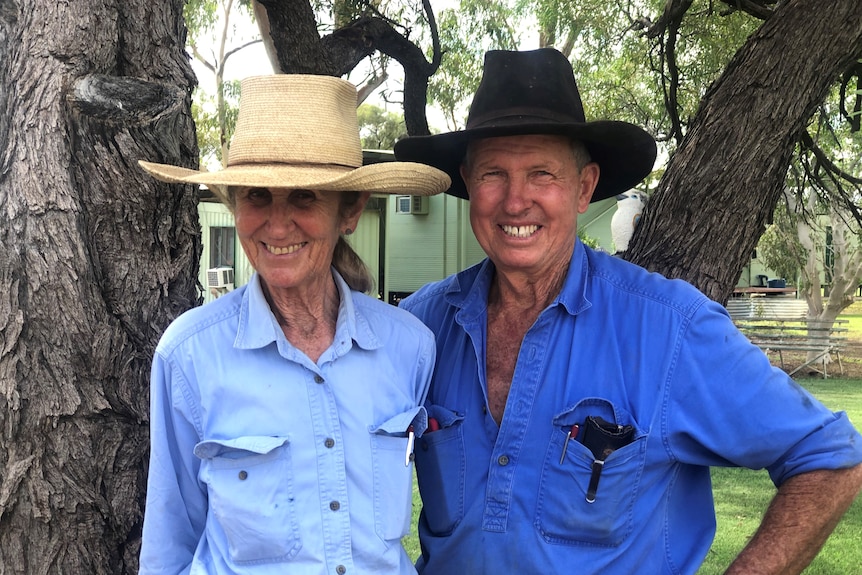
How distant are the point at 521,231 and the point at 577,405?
23.0 inches

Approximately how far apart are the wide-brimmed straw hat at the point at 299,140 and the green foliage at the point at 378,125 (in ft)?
83.4

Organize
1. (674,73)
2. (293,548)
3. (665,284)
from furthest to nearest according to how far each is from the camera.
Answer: (674,73), (665,284), (293,548)

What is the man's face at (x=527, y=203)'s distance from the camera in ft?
7.86

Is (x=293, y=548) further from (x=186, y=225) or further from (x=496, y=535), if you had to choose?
(x=186, y=225)

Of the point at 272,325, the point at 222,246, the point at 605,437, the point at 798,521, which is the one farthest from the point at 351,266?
the point at 222,246

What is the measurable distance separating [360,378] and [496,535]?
23.0 inches

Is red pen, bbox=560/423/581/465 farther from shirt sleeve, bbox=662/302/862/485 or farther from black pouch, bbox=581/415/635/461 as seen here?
shirt sleeve, bbox=662/302/862/485

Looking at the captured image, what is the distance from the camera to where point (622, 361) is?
85.6 inches

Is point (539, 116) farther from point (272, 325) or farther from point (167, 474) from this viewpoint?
point (167, 474)

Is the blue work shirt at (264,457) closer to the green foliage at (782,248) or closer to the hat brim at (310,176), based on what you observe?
the hat brim at (310,176)

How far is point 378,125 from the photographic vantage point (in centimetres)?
3209

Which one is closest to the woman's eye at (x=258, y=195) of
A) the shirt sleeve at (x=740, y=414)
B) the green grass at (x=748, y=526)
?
the shirt sleeve at (x=740, y=414)

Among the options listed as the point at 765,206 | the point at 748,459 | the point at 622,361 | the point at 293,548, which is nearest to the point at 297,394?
the point at 293,548

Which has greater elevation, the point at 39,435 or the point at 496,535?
the point at 39,435
